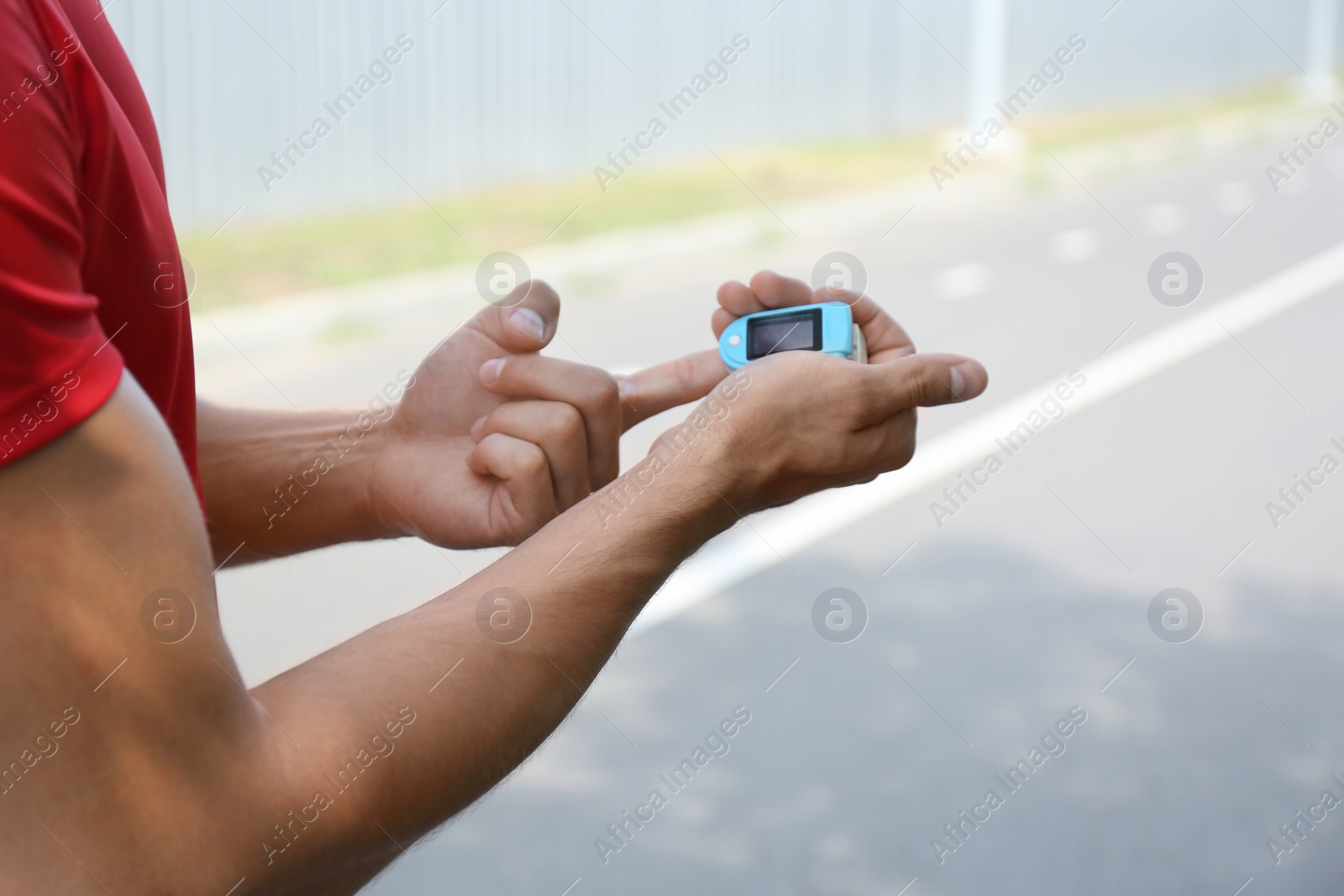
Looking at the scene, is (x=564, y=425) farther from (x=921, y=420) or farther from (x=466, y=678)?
(x=921, y=420)

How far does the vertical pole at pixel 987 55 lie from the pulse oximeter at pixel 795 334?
1274 centimetres

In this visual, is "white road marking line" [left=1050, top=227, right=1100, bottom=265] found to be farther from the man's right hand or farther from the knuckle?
the knuckle

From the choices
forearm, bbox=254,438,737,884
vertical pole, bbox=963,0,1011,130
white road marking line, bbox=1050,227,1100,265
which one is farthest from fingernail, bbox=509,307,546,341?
vertical pole, bbox=963,0,1011,130

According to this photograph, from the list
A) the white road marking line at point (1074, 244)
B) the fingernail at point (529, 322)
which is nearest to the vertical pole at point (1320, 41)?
the white road marking line at point (1074, 244)

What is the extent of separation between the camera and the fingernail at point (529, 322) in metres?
2.14

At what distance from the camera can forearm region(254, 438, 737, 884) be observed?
51.2 inches

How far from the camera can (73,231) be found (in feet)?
3.77

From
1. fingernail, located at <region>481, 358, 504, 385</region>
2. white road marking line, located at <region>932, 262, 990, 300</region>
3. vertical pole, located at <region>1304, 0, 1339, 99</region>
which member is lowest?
white road marking line, located at <region>932, 262, 990, 300</region>

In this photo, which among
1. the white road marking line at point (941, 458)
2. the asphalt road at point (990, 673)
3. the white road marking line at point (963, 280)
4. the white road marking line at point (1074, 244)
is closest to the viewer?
the asphalt road at point (990, 673)

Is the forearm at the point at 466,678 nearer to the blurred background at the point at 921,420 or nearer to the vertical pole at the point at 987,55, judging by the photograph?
the blurred background at the point at 921,420

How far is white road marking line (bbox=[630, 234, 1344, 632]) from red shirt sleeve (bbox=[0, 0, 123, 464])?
7.85 feet

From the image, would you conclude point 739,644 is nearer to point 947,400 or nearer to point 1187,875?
point 1187,875

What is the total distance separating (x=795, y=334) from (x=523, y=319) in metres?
0.46

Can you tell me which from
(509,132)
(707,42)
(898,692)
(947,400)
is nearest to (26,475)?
(947,400)
